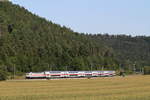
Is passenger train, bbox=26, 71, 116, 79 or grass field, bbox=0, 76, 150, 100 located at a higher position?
passenger train, bbox=26, 71, 116, 79

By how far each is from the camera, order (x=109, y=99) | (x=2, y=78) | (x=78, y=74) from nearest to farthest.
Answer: (x=109, y=99) → (x=2, y=78) → (x=78, y=74)

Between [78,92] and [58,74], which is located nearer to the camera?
[78,92]

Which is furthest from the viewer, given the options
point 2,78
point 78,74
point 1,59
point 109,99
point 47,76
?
point 1,59

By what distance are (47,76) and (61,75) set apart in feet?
21.8

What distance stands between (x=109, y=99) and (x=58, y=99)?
211 inches

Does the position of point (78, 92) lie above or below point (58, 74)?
below

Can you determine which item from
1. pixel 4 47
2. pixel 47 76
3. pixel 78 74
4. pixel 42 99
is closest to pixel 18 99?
pixel 42 99

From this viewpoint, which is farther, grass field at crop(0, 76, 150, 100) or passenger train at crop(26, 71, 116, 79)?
passenger train at crop(26, 71, 116, 79)

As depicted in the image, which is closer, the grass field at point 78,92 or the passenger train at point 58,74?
the grass field at point 78,92

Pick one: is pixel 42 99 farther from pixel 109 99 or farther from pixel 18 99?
pixel 109 99

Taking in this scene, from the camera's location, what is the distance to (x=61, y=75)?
150m

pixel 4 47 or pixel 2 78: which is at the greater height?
pixel 4 47

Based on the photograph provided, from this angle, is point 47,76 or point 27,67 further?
point 27,67

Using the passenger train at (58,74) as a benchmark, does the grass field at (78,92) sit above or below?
below
